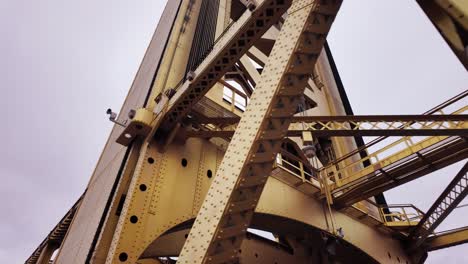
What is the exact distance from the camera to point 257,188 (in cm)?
250

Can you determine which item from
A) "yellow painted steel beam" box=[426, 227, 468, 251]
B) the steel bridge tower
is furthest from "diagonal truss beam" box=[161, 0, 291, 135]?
"yellow painted steel beam" box=[426, 227, 468, 251]

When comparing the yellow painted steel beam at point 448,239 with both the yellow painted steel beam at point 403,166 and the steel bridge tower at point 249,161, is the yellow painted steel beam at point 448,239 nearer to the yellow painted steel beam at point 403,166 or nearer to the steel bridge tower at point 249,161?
the steel bridge tower at point 249,161

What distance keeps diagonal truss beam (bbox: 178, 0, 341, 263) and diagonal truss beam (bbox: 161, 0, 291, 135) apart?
179cm

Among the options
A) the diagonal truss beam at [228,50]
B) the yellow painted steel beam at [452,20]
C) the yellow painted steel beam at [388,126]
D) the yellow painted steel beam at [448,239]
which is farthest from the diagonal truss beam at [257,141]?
the yellow painted steel beam at [448,239]

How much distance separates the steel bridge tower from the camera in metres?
2.55

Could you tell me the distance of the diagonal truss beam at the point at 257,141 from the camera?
87.4 inches

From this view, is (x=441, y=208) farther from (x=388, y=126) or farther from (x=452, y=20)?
(x=452, y=20)

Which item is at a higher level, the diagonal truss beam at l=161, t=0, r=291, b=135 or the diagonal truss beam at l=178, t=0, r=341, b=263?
the diagonal truss beam at l=161, t=0, r=291, b=135

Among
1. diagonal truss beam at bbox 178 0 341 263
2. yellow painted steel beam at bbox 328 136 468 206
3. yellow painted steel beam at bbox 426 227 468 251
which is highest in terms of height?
yellow painted steel beam at bbox 328 136 468 206

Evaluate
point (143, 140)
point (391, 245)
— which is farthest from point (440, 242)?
point (143, 140)

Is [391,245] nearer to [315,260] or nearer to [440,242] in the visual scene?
[440,242]

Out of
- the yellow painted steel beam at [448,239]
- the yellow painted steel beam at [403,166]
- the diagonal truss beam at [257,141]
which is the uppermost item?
the yellow painted steel beam at [403,166]

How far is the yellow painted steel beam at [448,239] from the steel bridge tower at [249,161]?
0.12 feet

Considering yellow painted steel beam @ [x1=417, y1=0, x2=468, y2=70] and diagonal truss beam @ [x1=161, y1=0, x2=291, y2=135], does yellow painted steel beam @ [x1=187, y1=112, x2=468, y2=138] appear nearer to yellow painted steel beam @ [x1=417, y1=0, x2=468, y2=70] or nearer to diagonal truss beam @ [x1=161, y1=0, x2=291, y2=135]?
diagonal truss beam @ [x1=161, y1=0, x2=291, y2=135]
